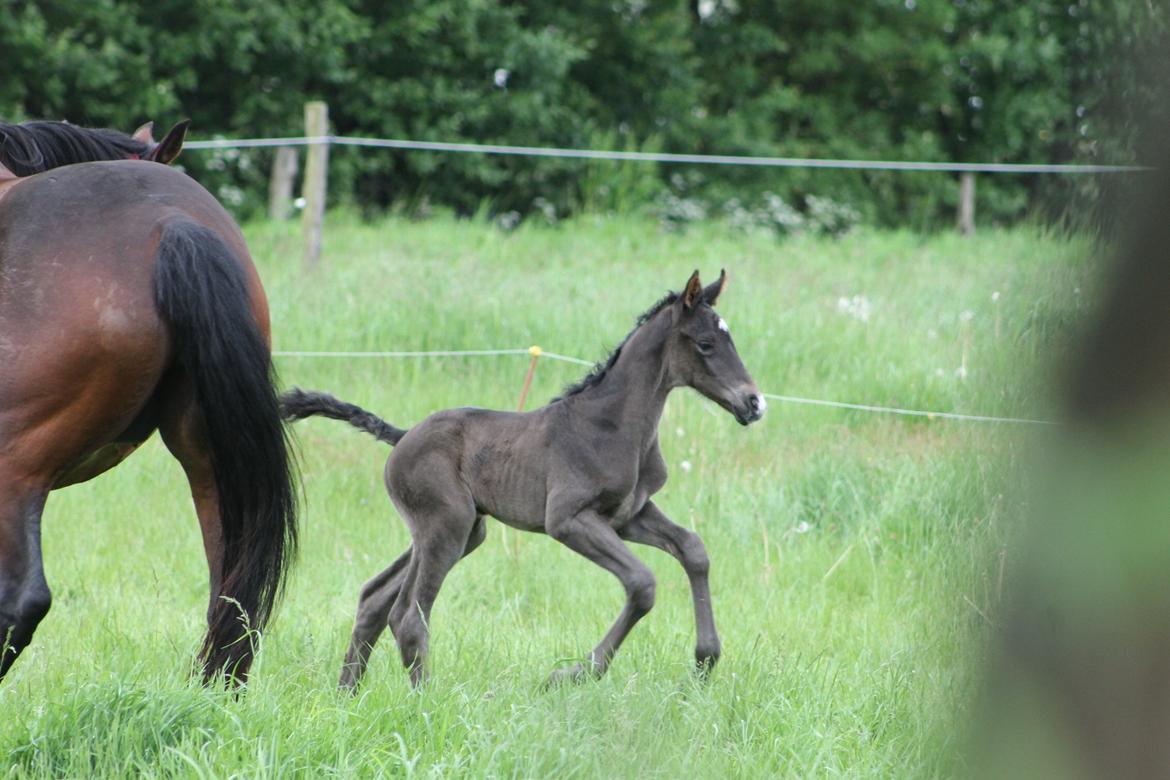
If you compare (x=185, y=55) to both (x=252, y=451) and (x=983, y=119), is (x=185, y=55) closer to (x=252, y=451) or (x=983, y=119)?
(x=983, y=119)

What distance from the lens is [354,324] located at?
29.2 ft

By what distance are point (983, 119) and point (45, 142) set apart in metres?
22.3

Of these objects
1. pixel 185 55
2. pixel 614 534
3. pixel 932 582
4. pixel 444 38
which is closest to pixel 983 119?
pixel 444 38

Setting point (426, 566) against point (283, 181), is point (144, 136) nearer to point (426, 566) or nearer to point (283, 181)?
point (426, 566)

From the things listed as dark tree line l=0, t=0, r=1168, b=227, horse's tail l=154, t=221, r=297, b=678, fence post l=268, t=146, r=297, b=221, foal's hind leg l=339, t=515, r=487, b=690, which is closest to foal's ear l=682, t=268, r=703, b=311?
foal's hind leg l=339, t=515, r=487, b=690

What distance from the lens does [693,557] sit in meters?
4.13

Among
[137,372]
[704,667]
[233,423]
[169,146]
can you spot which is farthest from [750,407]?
[169,146]

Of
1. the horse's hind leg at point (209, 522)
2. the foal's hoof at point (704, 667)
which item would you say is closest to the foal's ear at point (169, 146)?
the horse's hind leg at point (209, 522)

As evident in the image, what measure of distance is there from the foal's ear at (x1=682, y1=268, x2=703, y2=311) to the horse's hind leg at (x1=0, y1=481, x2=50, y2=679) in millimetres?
1998

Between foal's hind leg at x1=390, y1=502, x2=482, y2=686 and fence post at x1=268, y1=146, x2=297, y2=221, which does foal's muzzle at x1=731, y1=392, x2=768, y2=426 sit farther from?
fence post at x1=268, y1=146, x2=297, y2=221

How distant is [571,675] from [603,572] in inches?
77.8

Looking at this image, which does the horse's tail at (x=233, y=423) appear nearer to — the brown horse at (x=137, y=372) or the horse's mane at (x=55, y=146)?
the brown horse at (x=137, y=372)

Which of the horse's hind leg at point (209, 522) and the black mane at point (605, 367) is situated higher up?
the black mane at point (605, 367)

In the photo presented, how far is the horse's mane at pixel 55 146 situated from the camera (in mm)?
4344
